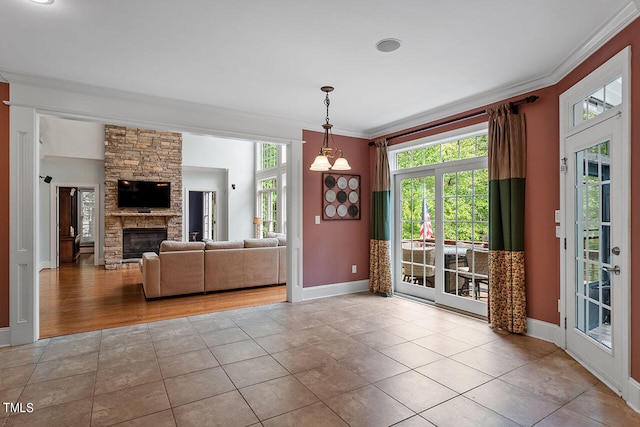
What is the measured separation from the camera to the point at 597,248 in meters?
2.85

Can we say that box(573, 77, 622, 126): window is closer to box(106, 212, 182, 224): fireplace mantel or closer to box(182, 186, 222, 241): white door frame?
box(106, 212, 182, 224): fireplace mantel

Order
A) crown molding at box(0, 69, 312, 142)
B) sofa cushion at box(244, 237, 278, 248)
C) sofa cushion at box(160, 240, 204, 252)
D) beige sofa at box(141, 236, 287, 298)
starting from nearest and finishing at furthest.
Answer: crown molding at box(0, 69, 312, 142) → beige sofa at box(141, 236, 287, 298) → sofa cushion at box(160, 240, 204, 252) → sofa cushion at box(244, 237, 278, 248)

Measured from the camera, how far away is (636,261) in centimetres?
235

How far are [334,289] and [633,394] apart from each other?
3.71 meters

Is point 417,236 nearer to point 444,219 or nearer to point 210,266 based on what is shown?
point 444,219

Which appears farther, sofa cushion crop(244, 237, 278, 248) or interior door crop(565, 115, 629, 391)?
sofa cushion crop(244, 237, 278, 248)

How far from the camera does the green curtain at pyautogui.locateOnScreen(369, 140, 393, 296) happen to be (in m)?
5.48

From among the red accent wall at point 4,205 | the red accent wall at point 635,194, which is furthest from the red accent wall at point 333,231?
the red accent wall at point 635,194

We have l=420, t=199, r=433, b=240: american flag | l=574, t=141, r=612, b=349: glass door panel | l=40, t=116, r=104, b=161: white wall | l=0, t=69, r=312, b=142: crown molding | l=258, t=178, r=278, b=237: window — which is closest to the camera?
l=574, t=141, r=612, b=349: glass door panel

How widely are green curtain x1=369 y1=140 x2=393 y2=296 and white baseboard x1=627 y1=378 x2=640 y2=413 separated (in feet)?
10.6

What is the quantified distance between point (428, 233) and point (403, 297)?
1.07 meters

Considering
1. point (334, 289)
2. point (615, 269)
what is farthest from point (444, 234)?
point (615, 269)

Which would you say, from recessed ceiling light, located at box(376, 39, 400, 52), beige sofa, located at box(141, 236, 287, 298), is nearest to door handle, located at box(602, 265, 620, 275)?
recessed ceiling light, located at box(376, 39, 400, 52)

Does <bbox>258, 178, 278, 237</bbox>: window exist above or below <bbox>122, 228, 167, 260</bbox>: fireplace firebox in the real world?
above
